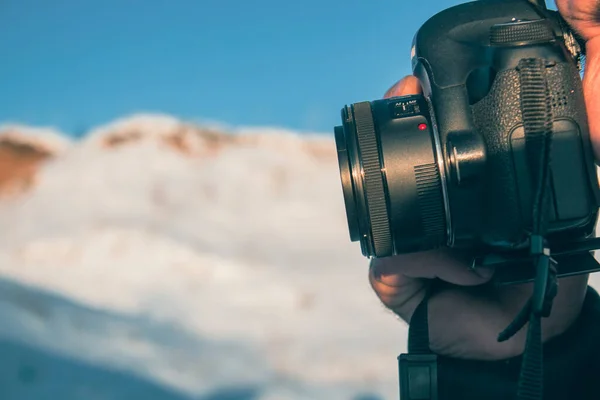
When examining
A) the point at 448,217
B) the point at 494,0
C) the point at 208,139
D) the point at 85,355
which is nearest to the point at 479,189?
the point at 448,217

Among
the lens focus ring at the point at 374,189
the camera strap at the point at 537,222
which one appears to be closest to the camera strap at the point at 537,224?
the camera strap at the point at 537,222

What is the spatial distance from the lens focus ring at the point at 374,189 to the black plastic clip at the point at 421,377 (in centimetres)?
13

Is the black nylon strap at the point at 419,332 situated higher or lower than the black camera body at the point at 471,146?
lower

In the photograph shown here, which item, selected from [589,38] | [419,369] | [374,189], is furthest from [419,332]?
[589,38]

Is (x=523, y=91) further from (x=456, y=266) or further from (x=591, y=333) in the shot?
(x=591, y=333)

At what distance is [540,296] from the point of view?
0.45 metres

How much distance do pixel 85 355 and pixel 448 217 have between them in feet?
3.17

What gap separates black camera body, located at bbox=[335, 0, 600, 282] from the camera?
0.49 m

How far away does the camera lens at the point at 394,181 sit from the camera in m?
0.52

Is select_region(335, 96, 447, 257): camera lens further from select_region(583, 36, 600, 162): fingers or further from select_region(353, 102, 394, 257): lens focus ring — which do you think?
select_region(583, 36, 600, 162): fingers

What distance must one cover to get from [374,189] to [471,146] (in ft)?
0.26

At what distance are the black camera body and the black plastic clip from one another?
123 millimetres

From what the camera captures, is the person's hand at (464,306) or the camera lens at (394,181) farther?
the person's hand at (464,306)

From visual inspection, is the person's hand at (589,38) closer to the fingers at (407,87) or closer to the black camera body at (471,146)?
the black camera body at (471,146)
